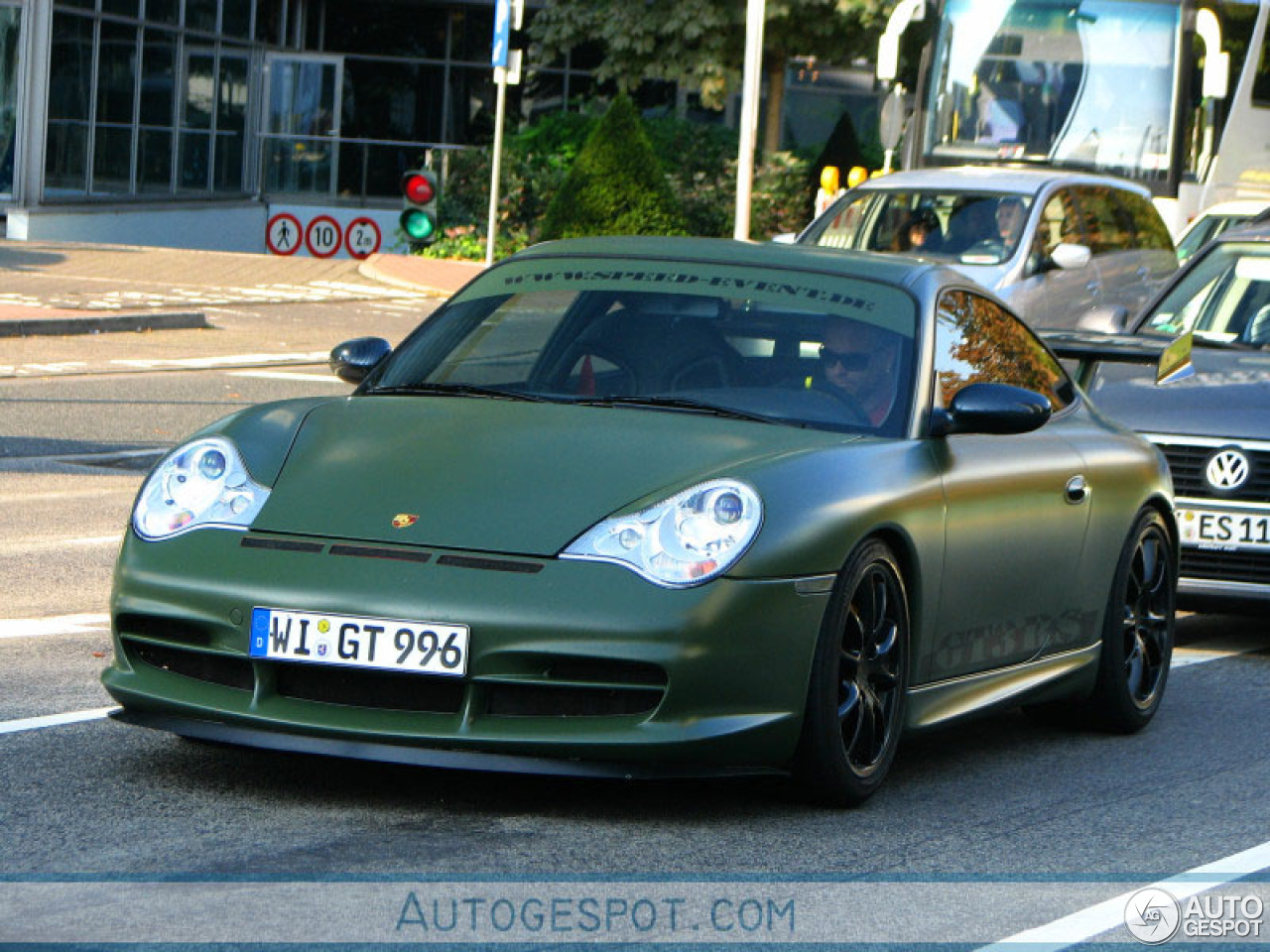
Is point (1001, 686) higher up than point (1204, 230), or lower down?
lower down

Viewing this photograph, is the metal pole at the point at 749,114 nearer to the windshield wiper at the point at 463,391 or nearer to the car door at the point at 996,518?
the car door at the point at 996,518

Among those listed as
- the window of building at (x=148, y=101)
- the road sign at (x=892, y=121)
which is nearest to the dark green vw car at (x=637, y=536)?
the road sign at (x=892, y=121)

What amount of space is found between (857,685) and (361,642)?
1.26 meters

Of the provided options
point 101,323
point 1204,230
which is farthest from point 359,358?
point 101,323

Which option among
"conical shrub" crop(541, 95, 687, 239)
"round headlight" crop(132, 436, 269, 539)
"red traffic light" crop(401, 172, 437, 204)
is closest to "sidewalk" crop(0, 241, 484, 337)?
"red traffic light" crop(401, 172, 437, 204)

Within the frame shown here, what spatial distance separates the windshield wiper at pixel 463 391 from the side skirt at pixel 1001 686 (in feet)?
4.08

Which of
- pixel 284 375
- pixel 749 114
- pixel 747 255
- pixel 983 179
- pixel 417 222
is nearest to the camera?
pixel 747 255

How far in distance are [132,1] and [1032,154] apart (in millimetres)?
17603

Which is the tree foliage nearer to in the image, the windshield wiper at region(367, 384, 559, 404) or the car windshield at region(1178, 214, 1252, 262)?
the car windshield at region(1178, 214, 1252, 262)

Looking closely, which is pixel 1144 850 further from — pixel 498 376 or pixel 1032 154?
pixel 1032 154

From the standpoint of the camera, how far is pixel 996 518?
6.65 m

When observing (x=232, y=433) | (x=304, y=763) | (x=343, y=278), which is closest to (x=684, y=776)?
(x=304, y=763)

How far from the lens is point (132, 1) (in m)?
37.1

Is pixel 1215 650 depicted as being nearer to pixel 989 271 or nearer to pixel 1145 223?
pixel 989 271
